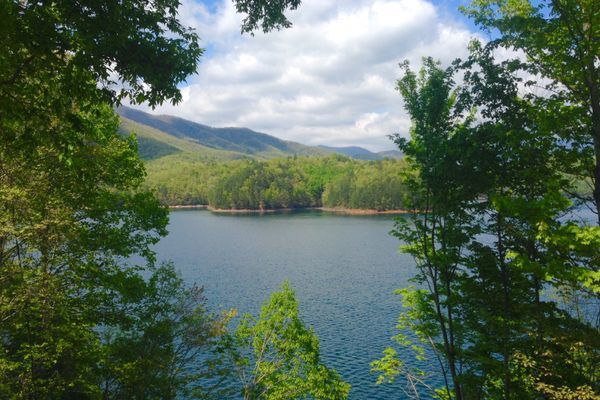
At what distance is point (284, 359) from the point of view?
20.4 meters

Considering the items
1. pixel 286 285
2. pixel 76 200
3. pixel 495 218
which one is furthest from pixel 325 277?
pixel 76 200

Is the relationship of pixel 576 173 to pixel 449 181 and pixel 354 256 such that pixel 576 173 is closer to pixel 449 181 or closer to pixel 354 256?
pixel 449 181

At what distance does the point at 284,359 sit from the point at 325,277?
4194 centimetres

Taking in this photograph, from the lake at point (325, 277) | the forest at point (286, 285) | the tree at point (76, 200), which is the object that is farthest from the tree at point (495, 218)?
the lake at point (325, 277)

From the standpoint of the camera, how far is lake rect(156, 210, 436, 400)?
35406mm

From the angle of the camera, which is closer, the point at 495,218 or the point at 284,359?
the point at 495,218

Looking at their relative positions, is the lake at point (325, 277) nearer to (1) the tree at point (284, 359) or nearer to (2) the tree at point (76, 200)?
(1) the tree at point (284, 359)

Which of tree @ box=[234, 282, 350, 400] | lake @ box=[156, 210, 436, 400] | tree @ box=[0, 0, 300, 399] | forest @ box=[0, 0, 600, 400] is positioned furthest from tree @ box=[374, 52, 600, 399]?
lake @ box=[156, 210, 436, 400]

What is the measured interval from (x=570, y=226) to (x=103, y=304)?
16.6 meters

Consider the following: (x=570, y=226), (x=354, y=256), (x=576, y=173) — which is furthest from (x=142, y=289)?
(x=354, y=256)

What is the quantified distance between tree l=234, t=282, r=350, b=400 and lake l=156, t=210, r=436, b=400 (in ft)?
30.2

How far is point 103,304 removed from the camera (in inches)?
662

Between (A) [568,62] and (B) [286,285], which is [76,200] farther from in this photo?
(A) [568,62]

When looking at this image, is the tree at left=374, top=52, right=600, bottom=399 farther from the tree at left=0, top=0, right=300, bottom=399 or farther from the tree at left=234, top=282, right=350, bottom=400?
the tree at left=0, top=0, right=300, bottom=399
